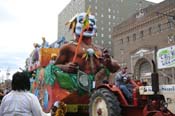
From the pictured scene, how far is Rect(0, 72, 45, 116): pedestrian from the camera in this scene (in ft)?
14.4

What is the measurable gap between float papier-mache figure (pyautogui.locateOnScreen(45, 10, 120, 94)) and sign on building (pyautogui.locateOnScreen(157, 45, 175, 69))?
144 inches

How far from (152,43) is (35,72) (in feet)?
115

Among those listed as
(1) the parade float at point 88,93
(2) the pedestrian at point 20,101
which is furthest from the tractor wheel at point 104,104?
(2) the pedestrian at point 20,101

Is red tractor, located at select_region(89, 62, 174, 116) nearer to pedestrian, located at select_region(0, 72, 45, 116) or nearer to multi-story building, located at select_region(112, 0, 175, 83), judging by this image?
pedestrian, located at select_region(0, 72, 45, 116)

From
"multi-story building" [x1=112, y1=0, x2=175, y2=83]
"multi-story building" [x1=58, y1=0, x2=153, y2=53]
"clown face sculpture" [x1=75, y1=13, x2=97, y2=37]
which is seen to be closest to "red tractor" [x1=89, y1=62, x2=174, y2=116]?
"clown face sculpture" [x1=75, y1=13, x2=97, y2=37]

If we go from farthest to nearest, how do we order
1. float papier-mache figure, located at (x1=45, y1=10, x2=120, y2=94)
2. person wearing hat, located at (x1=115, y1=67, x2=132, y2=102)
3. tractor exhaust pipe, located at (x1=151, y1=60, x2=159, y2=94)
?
float papier-mache figure, located at (x1=45, y1=10, x2=120, y2=94) < person wearing hat, located at (x1=115, y1=67, x2=132, y2=102) < tractor exhaust pipe, located at (x1=151, y1=60, x2=159, y2=94)

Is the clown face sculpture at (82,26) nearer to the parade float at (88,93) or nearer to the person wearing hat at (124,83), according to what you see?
the parade float at (88,93)

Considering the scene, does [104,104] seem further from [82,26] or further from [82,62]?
[82,26]

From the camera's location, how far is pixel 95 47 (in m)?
12.4

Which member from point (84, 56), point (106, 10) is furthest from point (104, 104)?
point (106, 10)

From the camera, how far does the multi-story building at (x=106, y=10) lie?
290 ft

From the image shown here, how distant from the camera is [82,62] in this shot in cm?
1166

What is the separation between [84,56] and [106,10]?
85432mm

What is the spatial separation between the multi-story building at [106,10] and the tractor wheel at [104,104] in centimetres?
7247
